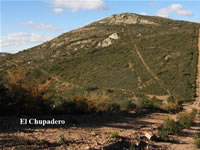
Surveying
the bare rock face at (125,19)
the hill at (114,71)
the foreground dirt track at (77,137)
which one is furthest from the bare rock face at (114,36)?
the foreground dirt track at (77,137)

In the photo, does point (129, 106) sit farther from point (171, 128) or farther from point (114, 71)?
point (114, 71)

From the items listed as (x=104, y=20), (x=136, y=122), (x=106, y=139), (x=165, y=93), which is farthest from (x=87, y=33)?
(x=106, y=139)

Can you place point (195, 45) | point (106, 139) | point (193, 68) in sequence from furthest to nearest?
point (195, 45), point (193, 68), point (106, 139)

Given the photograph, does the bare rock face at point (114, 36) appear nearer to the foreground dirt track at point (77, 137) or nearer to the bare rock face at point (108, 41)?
the bare rock face at point (108, 41)

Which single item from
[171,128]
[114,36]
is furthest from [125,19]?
[171,128]

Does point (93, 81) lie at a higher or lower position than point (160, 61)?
lower

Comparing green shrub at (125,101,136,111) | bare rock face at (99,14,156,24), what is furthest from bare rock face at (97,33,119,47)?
green shrub at (125,101,136,111)

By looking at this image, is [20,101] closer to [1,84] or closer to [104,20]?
[1,84]
